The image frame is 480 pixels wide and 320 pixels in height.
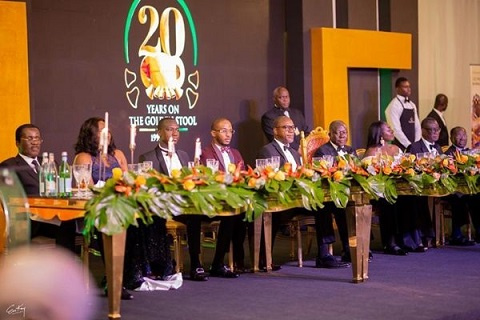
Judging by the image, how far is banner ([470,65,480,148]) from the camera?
13.9 m

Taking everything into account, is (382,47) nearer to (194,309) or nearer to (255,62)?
(255,62)

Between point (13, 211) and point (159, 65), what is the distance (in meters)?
5.10

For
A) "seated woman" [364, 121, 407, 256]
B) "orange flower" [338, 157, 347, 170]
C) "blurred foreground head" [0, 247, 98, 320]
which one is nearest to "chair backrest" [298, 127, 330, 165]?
"seated woman" [364, 121, 407, 256]

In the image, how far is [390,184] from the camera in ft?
24.7

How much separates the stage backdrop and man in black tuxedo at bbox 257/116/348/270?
2280 mm

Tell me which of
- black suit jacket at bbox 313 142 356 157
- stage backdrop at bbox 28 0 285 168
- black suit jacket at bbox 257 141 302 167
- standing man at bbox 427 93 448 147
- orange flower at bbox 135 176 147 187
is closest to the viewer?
orange flower at bbox 135 176 147 187

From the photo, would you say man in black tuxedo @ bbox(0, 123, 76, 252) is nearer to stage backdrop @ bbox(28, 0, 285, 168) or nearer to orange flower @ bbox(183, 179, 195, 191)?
orange flower @ bbox(183, 179, 195, 191)

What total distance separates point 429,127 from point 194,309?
433 cm

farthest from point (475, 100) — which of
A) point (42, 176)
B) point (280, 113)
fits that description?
point (42, 176)

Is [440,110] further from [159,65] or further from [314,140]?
[159,65]

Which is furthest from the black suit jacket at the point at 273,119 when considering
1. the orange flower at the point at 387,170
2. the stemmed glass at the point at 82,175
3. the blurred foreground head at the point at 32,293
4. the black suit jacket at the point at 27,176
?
the blurred foreground head at the point at 32,293

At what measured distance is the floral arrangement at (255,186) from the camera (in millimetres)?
5789

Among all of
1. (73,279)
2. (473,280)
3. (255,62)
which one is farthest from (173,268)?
(255,62)

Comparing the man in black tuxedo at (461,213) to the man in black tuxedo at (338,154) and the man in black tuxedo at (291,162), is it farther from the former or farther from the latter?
the man in black tuxedo at (291,162)
